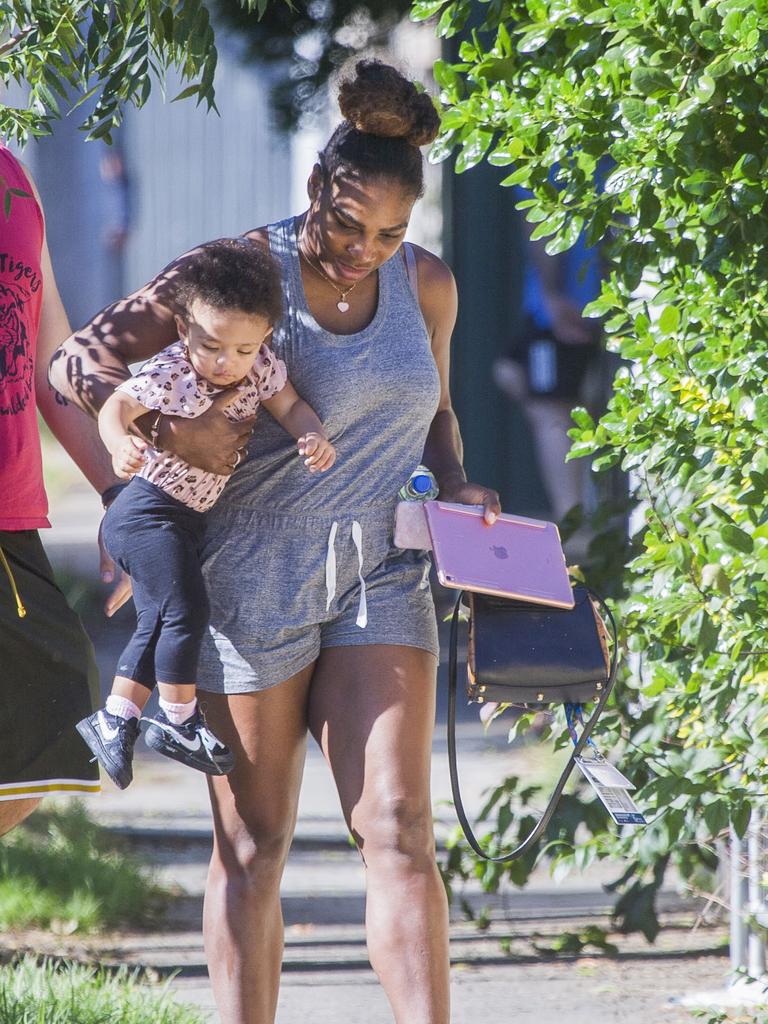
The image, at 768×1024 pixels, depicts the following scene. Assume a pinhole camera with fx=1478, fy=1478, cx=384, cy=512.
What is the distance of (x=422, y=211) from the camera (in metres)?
7.17

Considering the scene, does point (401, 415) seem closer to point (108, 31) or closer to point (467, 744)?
point (108, 31)

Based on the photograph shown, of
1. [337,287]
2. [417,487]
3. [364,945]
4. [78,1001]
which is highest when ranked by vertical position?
[337,287]

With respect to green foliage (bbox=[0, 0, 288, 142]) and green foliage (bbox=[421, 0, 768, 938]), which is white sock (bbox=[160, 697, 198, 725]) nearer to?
green foliage (bbox=[421, 0, 768, 938])

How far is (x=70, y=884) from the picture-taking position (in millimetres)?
4277

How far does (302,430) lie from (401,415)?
0.27m

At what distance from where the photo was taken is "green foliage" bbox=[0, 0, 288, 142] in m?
2.55

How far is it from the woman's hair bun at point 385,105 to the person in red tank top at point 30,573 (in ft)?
2.08

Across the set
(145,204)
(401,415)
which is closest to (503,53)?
(401,415)

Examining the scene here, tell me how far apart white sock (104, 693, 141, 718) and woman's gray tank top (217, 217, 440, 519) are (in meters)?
0.39

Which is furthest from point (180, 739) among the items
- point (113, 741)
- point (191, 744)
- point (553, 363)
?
point (553, 363)

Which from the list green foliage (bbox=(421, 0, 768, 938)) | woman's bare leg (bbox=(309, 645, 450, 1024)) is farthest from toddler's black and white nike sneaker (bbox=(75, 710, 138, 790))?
green foliage (bbox=(421, 0, 768, 938))

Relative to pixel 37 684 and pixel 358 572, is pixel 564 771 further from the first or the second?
pixel 37 684

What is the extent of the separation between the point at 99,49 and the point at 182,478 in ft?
2.78

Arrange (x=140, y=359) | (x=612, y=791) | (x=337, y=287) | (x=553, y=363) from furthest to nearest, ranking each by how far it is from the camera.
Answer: (x=553, y=363) → (x=337, y=287) → (x=140, y=359) → (x=612, y=791)
